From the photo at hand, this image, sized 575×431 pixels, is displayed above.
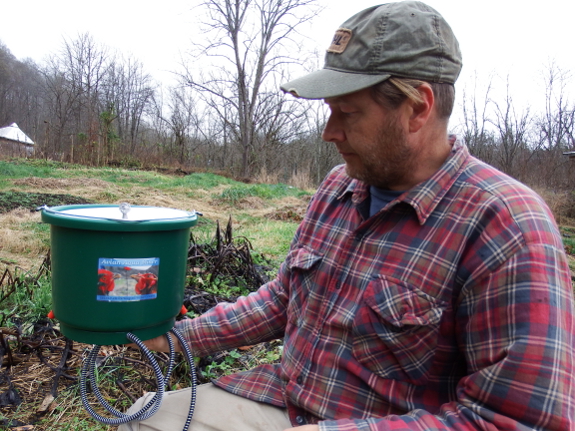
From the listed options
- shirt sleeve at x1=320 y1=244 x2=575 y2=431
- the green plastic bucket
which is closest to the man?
shirt sleeve at x1=320 y1=244 x2=575 y2=431

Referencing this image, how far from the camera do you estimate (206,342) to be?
4.66ft

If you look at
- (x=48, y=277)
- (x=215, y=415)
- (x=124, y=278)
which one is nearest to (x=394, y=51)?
(x=124, y=278)

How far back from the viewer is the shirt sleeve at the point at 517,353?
79 cm

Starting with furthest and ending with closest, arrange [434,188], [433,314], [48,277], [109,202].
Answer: [109,202]
[48,277]
[434,188]
[433,314]

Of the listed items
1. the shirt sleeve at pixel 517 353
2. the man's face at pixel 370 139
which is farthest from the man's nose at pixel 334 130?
the shirt sleeve at pixel 517 353

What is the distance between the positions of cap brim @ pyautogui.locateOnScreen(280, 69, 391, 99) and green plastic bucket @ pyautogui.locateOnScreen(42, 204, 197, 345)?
1.62 ft

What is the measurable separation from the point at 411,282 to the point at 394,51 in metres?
0.58

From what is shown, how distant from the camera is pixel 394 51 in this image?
1045 mm

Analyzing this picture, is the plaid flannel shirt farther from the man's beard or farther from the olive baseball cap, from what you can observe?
the olive baseball cap

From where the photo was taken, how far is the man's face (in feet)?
3.61

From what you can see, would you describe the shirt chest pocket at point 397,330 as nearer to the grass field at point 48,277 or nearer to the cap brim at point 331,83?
the cap brim at point 331,83

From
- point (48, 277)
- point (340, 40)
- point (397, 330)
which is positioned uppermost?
point (340, 40)

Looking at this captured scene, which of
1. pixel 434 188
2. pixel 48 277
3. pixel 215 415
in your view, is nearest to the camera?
pixel 434 188

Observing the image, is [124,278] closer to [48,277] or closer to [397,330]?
[397,330]
